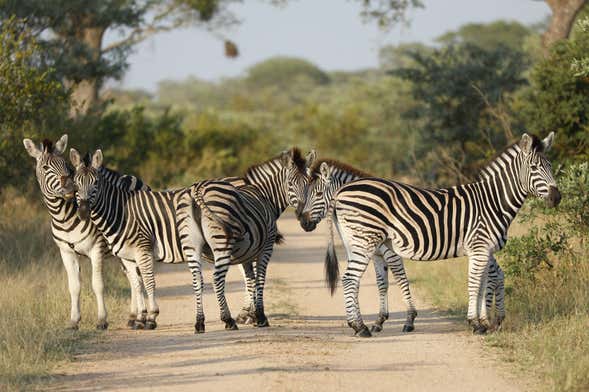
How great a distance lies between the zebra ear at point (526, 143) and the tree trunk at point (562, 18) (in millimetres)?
11111

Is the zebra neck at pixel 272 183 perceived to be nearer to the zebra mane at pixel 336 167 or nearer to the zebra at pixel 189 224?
the zebra at pixel 189 224

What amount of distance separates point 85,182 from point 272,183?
6.99 ft

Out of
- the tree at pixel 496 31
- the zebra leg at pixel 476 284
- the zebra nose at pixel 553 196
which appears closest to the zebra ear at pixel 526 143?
the zebra nose at pixel 553 196

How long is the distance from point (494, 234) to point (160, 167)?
19.9m

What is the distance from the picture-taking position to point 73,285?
417 inches

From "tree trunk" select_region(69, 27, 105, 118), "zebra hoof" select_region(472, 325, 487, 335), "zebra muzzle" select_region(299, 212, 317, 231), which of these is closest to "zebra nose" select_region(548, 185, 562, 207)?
"zebra hoof" select_region(472, 325, 487, 335)

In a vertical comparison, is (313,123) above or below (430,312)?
above

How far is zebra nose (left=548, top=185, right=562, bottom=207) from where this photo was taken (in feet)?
32.4

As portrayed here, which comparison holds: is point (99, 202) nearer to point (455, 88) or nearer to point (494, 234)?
point (494, 234)

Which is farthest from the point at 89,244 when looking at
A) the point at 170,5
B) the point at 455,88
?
the point at 170,5

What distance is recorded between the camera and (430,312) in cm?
1146

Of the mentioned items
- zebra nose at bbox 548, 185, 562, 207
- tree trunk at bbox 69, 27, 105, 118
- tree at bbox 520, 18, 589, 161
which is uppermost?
tree trunk at bbox 69, 27, 105, 118

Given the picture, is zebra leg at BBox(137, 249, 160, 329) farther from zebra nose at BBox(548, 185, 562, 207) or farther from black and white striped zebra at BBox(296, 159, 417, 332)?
zebra nose at BBox(548, 185, 562, 207)

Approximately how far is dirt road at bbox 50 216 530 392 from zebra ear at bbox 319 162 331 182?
1.51 m
